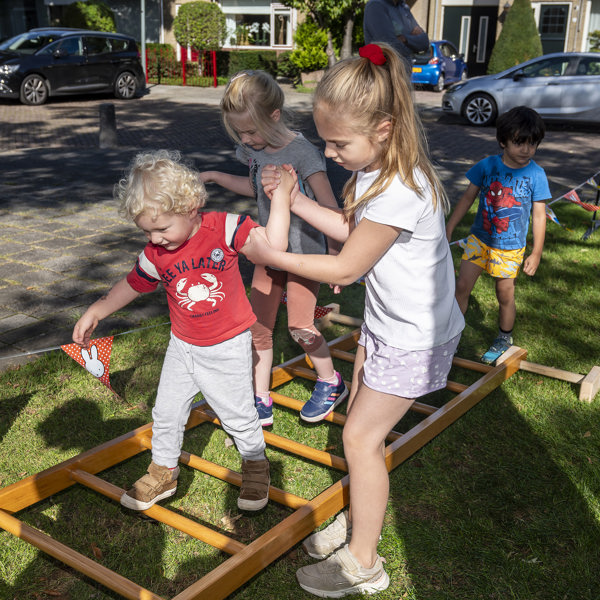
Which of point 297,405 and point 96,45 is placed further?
point 96,45

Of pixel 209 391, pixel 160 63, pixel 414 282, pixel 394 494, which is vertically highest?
pixel 160 63

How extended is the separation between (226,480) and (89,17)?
98.5 ft

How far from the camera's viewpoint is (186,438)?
3.78 meters

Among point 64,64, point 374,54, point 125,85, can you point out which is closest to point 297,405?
point 374,54

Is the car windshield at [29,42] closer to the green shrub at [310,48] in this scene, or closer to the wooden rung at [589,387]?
the green shrub at [310,48]

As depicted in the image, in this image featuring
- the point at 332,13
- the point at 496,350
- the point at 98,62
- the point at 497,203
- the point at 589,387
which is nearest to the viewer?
the point at 589,387

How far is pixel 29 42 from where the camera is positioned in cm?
1894

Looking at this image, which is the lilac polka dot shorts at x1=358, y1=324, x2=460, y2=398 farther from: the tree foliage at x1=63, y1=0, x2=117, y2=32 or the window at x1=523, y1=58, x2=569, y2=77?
the tree foliage at x1=63, y1=0, x2=117, y2=32

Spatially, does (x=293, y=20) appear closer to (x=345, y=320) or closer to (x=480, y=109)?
(x=480, y=109)

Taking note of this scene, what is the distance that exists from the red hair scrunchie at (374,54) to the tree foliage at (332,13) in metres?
21.7

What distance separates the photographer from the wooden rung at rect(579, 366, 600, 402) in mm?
4121

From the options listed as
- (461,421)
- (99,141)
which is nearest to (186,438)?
(461,421)

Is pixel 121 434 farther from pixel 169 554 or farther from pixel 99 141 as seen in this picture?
pixel 99 141

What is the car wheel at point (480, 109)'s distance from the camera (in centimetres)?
1605
